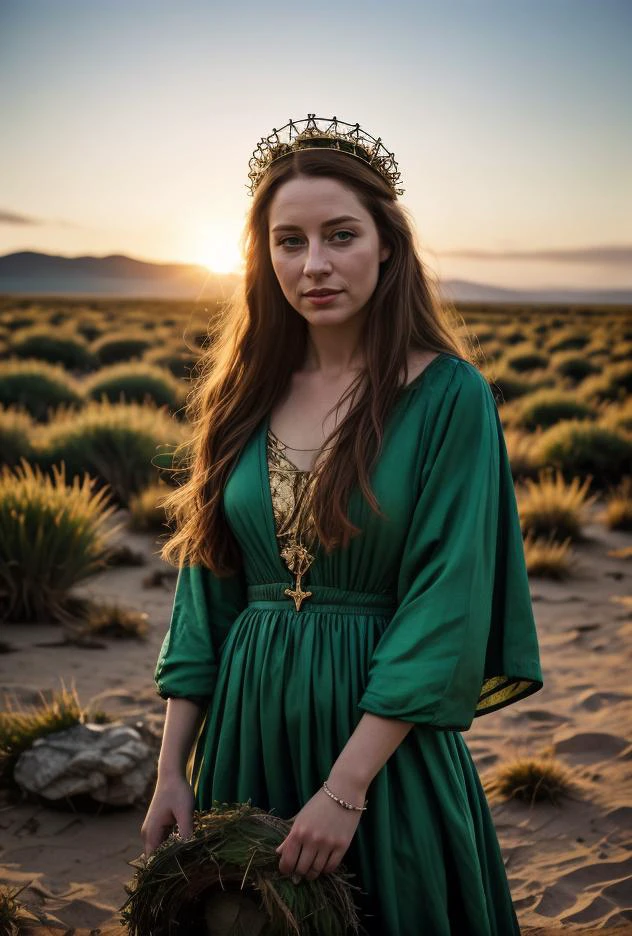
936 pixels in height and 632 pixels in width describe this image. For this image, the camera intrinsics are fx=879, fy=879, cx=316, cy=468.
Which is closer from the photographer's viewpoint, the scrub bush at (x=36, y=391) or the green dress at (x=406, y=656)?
the green dress at (x=406, y=656)

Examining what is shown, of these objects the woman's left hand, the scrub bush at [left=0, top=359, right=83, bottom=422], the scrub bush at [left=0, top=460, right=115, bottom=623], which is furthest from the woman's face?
the scrub bush at [left=0, top=359, right=83, bottom=422]

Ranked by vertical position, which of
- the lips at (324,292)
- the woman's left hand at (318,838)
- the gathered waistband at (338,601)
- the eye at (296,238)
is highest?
the eye at (296,238)

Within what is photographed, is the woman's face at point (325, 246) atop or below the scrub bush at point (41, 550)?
atop

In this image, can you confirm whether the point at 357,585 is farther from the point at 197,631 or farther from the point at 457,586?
the point at 197,631

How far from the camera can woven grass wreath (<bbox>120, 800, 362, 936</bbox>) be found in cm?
167

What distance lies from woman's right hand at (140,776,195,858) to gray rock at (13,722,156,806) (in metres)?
2.06

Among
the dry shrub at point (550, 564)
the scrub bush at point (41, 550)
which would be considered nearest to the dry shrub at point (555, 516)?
the dry shrub at point (550, 564)

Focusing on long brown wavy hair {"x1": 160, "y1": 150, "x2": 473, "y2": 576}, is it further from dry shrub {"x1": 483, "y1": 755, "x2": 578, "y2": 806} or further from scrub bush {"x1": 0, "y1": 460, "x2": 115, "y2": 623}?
scrub bush {"x1": 0, "y1": 460, "x2": 115, "y2": 623}

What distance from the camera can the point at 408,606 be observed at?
6.10 feet

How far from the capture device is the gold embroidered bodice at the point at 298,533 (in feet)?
6.67

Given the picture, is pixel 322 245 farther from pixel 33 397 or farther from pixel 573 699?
pixel 33 397

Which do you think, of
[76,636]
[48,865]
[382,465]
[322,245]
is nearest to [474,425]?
[382,465]

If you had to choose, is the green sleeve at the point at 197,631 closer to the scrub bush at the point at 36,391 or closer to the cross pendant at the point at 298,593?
the cross pendant at the point at 298,593

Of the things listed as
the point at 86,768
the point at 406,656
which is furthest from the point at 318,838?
the point at 86,768
